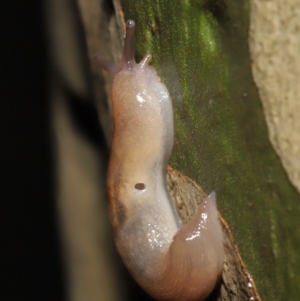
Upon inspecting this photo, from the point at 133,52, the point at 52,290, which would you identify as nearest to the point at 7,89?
the point at 52,290

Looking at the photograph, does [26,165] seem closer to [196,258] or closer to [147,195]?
[147,195]

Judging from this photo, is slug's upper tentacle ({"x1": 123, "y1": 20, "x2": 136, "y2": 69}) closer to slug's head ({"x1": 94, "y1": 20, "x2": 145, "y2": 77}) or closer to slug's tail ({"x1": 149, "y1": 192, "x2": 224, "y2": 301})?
slug's head ({"x1": 94, "y1": 20, "x2": 145, "y2": 77})

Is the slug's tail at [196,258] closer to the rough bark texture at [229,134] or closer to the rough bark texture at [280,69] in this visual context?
the rough bark texture at [229,134]

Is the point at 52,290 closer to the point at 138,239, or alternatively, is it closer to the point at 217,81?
the point at 138,239

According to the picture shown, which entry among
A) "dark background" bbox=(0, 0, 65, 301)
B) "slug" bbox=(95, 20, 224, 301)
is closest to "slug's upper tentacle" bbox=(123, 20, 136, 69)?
"slug" bbox=(95, 20, 224, 301)

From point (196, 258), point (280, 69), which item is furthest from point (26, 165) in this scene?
point (280, 69)
